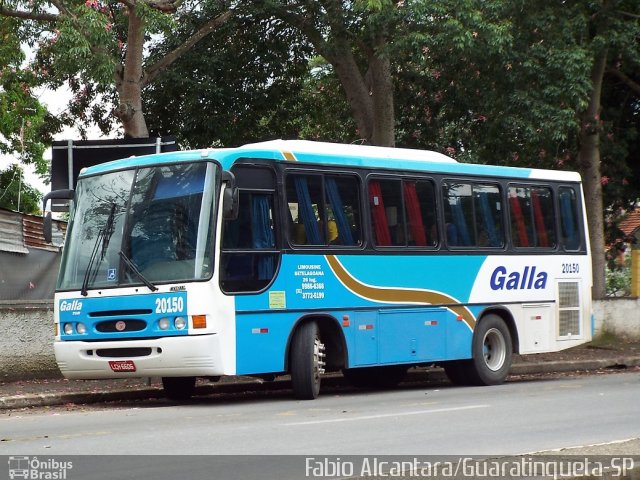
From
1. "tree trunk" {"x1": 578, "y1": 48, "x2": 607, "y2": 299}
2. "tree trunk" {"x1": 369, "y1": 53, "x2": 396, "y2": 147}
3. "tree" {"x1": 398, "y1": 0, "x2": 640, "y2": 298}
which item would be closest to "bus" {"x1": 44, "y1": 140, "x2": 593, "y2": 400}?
"tree" {"x1": 398, "y1": 0, "x2": 640, "y2": 298}

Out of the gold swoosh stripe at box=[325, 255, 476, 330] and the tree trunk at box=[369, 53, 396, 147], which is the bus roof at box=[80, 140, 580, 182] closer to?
the gold swoosh stripe at box=[325, 255, 476, 330]

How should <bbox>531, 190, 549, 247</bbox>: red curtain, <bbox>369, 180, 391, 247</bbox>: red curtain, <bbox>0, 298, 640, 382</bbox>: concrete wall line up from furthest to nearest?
<bbox>531, 190, 549, 247</bbox>: red curtain
<bbox>0, 298, 640, 382</bbox>: concrete wall
<bbox>369, 180, 391, 247</bbox>: red curtain

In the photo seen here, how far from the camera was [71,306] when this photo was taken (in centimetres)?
1472

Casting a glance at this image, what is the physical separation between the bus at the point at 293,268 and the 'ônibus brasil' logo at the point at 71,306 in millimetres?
31

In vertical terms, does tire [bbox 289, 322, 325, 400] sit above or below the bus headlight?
below

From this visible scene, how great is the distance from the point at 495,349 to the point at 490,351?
9 cm

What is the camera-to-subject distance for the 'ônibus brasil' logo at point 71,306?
14.7 m

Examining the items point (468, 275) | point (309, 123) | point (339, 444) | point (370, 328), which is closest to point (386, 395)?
point (370, 328)

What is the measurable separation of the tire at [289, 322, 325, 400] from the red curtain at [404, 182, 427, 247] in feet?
8.74

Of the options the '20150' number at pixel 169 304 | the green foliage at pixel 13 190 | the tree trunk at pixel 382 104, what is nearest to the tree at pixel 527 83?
the tree trunk at pixel 382 104

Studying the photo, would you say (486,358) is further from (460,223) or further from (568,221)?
(568,221)

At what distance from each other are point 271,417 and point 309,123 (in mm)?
16601

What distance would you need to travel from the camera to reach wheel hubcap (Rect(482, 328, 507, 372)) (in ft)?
61.2

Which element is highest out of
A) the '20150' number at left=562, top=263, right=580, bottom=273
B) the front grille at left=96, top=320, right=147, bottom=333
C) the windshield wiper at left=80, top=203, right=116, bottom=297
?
the windshield wiper at left=80, top=203, right=116, bottom=297
